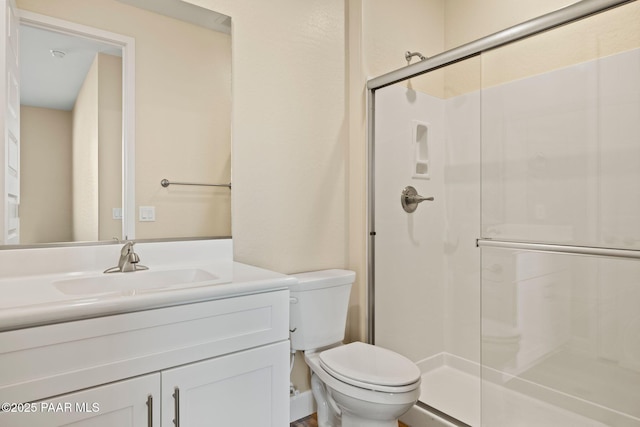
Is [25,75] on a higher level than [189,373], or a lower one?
higher

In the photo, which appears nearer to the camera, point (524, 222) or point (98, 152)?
point (98, 152)

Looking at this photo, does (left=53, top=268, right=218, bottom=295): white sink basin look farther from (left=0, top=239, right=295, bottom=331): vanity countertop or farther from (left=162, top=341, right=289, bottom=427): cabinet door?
(left=162, top=341, right=289, bottom=427): cabinet door

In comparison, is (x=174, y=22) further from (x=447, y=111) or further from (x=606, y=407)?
(x=606, y=407)

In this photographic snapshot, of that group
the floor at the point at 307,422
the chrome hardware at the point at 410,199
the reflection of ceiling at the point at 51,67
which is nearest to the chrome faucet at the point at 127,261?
the reflection of ceiling at the point at 51,67

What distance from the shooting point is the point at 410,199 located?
7.08 feet

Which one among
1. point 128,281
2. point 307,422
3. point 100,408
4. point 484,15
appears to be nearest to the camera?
point 100,408

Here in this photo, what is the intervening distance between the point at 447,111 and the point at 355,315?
143 centimetres

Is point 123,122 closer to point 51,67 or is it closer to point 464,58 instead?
point 51,67

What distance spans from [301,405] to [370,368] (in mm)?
536

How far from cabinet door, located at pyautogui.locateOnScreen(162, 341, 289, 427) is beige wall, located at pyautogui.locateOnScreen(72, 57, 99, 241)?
68 cm

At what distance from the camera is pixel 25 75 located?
4.03ft

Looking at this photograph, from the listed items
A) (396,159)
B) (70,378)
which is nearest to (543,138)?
(396,159)

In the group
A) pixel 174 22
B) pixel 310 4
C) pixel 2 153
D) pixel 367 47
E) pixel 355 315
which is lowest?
pixel 355 315

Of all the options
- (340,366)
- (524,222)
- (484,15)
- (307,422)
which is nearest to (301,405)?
(307,422)
